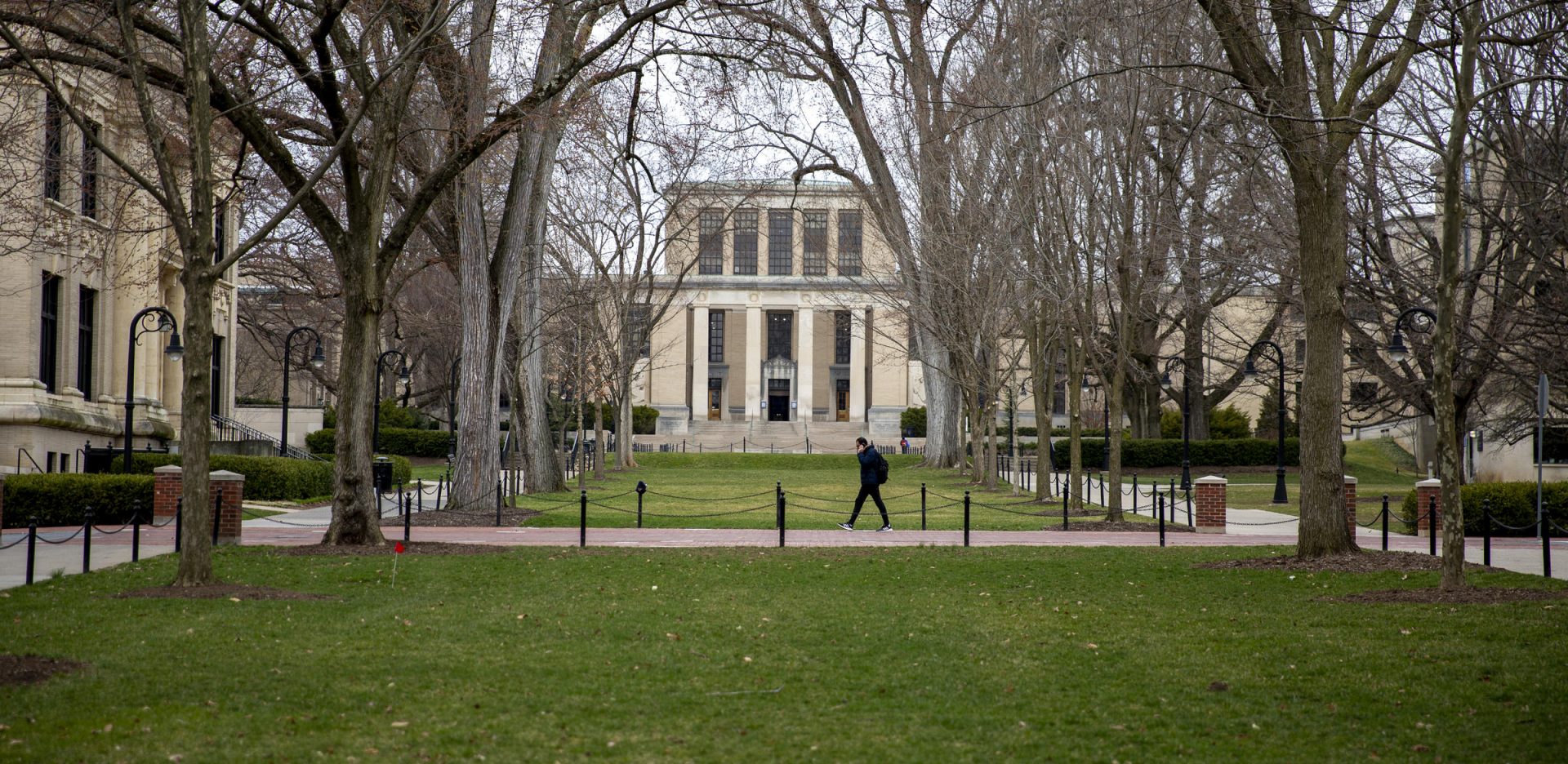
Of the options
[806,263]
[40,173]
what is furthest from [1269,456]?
[40,173]

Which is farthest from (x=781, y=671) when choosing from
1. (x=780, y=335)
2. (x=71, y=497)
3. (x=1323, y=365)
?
(x=780, y=335)

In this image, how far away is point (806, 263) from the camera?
68.8 m

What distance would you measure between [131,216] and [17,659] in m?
24.8

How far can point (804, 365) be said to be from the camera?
76.5 meters

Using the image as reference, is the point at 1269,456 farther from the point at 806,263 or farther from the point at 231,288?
the point at 231,288

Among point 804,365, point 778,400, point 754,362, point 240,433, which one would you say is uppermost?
point 754,362

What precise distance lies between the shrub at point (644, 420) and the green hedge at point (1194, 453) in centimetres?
2766

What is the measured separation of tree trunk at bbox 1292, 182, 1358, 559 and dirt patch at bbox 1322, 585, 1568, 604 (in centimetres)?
230

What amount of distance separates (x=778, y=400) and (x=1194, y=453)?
41.8m

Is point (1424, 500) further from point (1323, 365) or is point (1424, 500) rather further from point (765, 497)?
point (765, 497)

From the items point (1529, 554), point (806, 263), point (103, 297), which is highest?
point (806, 263)

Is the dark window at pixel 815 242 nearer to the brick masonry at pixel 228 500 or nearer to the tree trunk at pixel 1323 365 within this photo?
the brick masonry at pixel 228 500

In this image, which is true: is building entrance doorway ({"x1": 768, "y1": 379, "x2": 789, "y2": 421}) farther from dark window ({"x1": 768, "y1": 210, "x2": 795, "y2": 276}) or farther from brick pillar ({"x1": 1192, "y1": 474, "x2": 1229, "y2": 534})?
brick pillar ({"x1": 1192, "y1": 474, "x2": 1229, "y2": 534})

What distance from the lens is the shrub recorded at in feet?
221
